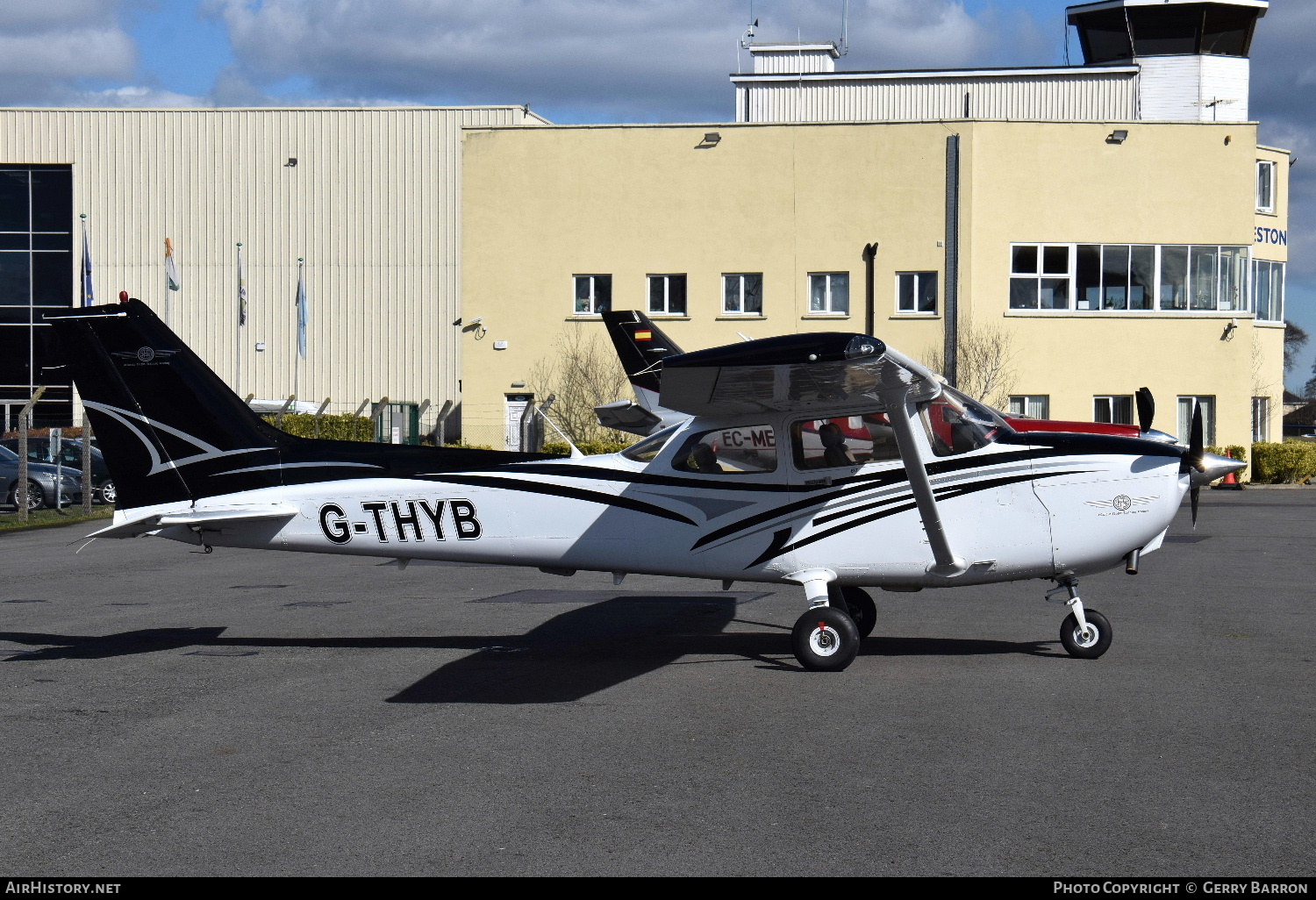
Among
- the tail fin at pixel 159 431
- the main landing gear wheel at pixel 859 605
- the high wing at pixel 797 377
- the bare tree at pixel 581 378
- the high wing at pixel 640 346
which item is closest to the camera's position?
the high wing at pixel 797 377

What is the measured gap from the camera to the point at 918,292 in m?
34.5

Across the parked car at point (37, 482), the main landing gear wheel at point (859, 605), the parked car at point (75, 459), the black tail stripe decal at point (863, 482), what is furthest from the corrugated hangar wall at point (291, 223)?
the black tail stripe decal at point (863, 482)

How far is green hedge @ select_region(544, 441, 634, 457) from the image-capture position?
32125 millimetres

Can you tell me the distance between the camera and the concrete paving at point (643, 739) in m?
4.85

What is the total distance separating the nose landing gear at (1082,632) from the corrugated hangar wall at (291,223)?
36.3 meters

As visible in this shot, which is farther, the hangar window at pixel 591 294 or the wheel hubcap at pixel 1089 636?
the hangar window at pixel 591 294

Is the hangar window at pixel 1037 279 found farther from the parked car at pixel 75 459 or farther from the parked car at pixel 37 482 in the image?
the parked car at pixel 37 482

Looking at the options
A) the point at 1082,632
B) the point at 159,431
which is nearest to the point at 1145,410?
the point at 1082,632

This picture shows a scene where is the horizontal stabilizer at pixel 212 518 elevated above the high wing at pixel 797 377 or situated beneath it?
situated beneath

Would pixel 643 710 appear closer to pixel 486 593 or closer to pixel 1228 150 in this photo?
pixel 486 593

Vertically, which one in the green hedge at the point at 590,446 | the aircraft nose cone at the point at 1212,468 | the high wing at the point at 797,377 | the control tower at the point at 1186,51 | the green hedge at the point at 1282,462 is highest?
the control tower at the point at 1186,51

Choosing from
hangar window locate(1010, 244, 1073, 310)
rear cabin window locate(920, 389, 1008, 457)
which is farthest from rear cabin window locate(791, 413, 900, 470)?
hangar window locate(1010, 244, 1073, 310)

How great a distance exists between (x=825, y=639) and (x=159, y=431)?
5.16 m

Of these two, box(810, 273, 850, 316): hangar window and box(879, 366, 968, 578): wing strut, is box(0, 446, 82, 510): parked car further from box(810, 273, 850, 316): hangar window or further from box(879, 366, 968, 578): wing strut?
box(879, 366, 968, 578): wing strut
